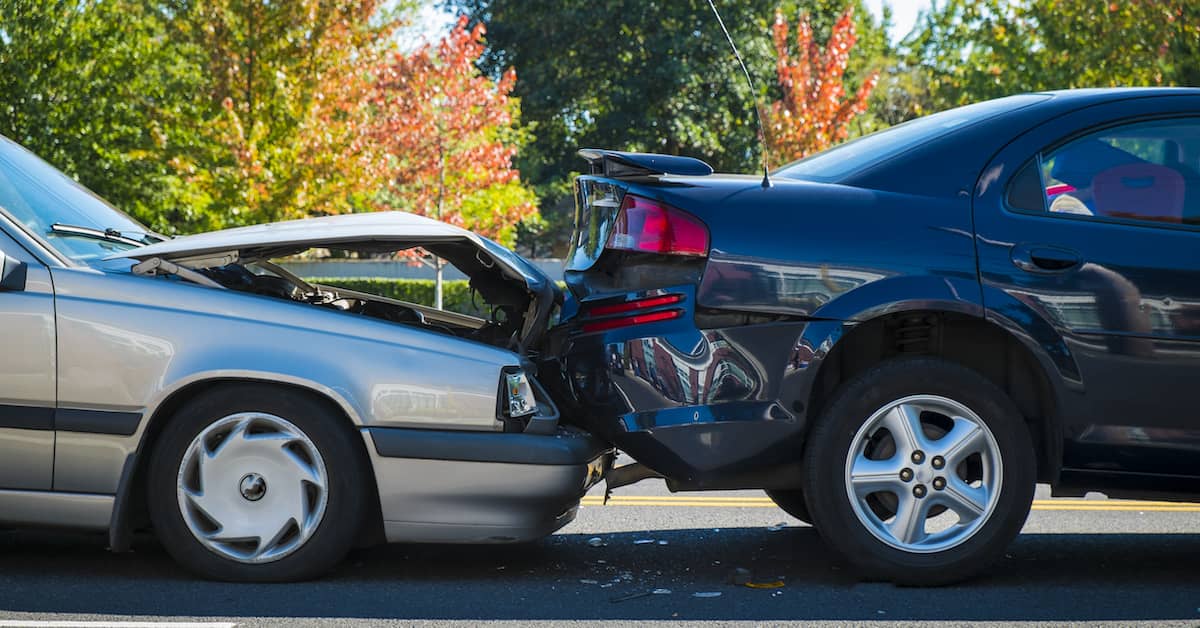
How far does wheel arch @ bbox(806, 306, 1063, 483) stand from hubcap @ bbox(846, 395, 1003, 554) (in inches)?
8.7

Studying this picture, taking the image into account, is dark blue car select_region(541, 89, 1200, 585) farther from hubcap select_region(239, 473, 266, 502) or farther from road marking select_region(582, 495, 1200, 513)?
road marking select_region(582, 495, 1200, 513)

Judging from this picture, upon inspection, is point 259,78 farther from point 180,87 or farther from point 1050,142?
point 1050,142

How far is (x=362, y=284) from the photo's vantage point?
25.9 meters

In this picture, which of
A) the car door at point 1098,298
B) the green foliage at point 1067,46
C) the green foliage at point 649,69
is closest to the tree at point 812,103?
the green foliage at point 1067,46

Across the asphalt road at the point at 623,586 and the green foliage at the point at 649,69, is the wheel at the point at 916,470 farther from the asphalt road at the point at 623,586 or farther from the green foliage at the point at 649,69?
the green foliage at the point at 649,69

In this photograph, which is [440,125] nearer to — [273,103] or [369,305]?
[273,103]

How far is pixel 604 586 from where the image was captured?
4352 mm

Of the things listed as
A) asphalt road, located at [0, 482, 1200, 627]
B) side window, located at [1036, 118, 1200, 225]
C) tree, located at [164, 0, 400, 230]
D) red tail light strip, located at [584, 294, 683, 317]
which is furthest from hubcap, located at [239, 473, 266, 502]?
tree, located at [164, 0, 400, 230]

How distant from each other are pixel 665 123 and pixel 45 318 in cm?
3290

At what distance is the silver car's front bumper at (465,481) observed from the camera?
414cm

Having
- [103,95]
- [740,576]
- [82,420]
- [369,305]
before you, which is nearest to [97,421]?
[82,420]

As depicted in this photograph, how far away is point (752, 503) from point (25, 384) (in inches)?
137

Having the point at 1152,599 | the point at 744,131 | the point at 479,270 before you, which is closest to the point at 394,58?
the point at 744,131

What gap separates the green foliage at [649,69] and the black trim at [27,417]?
102 feet
